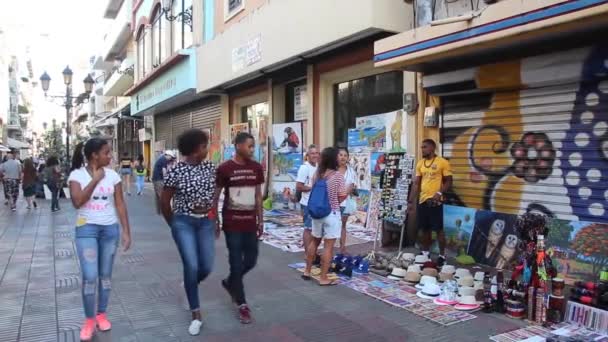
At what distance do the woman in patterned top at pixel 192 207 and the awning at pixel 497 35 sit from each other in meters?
3.54

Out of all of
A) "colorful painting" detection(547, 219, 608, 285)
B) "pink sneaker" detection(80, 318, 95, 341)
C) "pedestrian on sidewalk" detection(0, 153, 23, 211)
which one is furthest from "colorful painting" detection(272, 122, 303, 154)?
"pink sneaker" detection(80, 318, 95, 341)

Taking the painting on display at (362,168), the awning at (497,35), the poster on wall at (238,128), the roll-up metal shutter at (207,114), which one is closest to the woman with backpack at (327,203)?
the awning at (497,35)

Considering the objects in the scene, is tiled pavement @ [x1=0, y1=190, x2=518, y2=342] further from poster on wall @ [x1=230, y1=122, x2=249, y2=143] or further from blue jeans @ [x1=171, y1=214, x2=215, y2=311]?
poster on wall @ [x1=230, y1=122, x2=249, y2=143]

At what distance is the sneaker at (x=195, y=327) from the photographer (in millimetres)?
4262

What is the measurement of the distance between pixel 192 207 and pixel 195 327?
1.04m

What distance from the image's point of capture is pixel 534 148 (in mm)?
6645

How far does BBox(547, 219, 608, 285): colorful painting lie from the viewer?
561cm

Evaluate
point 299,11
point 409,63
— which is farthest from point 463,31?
point 299,11

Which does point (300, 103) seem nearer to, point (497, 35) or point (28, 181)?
point (497, 35)

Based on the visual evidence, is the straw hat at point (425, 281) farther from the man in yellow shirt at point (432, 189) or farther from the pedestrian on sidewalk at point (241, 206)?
the pedestrian on sidewalk at point (241, 206)

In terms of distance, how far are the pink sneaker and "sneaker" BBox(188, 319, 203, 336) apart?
0.80 metres

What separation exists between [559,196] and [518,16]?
2403mm

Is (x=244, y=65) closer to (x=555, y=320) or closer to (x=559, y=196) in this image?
(x=559, y=196)

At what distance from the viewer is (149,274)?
6.45 meters
